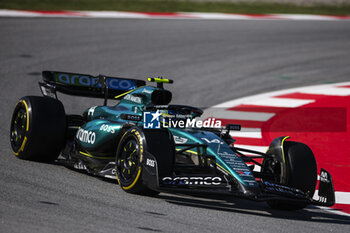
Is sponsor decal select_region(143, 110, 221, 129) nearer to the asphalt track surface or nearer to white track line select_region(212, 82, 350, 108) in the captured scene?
the asphalt track surface

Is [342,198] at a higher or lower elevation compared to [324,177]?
lower

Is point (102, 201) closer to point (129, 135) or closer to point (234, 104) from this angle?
point (129, 135)

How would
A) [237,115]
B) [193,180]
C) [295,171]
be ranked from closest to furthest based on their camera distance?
1. [193,180]
2. [295,171]
3. [237,115]


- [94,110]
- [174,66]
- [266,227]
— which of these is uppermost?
[174,66]

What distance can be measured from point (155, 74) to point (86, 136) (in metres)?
6.50

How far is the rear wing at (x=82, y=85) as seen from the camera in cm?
873

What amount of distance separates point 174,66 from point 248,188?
353 inches

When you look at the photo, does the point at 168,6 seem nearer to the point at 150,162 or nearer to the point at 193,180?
the point at 150,162

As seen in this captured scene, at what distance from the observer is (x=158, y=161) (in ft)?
20.7

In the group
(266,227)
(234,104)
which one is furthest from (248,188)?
(234,104)

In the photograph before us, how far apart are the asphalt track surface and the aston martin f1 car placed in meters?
0.21

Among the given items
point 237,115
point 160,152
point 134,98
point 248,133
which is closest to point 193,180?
point 160,152

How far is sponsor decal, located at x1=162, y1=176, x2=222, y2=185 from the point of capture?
243 inches

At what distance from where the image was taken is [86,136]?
761 cm
